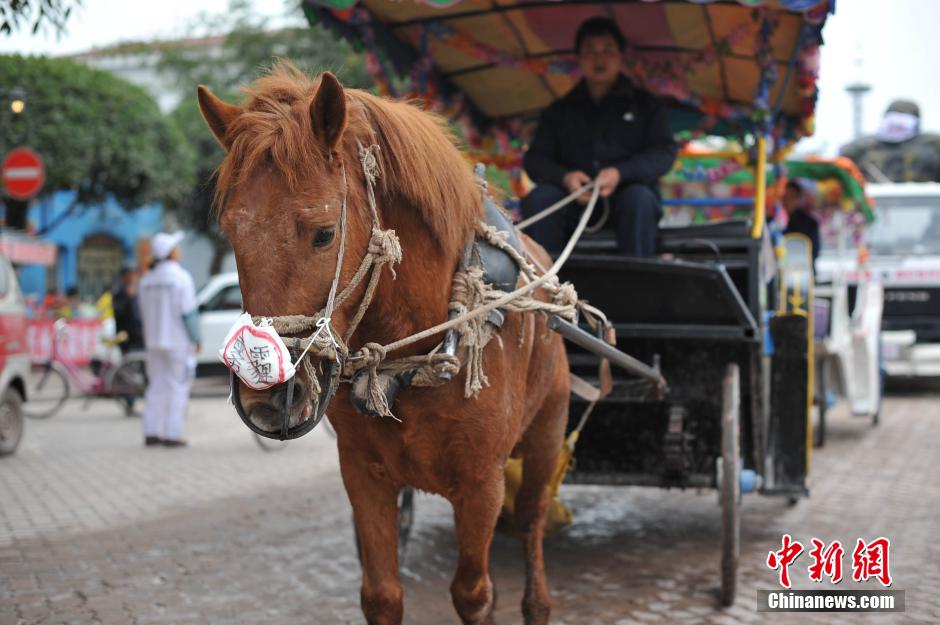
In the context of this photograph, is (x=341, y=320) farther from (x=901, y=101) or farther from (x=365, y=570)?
(x=901, y=101)

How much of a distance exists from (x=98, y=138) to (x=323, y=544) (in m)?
17.2

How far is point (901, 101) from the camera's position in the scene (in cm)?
1959

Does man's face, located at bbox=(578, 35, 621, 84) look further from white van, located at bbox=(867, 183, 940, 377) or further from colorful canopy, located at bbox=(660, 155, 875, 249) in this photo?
white van, located at bbox=(867, 183, 940, 377)

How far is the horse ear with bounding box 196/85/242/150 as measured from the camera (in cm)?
291

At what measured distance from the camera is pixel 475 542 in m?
3.35

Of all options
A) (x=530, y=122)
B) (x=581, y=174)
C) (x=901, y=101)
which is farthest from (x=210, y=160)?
(x=581, y=174)

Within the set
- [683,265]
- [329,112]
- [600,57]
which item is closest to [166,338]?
[600,57]

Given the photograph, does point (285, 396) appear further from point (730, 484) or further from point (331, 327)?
point (730, 484)

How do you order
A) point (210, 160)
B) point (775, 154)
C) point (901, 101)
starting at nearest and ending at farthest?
1. point (775, 154)
2. point (901, 101)
3. point (210, 160)

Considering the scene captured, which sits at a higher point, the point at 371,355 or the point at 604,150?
the point at 604,150

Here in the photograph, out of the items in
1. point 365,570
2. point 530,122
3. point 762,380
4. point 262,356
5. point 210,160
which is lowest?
point 365,570

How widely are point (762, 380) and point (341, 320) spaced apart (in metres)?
3.04

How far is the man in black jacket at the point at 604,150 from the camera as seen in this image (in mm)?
5074

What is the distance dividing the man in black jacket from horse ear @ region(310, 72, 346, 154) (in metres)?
2.49
